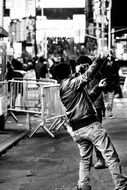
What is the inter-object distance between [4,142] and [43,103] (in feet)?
6.85

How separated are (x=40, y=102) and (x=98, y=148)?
842 cm

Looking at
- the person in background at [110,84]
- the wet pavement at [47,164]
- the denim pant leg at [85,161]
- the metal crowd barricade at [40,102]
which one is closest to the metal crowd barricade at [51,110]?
the metal crowd barricade at [40,102]

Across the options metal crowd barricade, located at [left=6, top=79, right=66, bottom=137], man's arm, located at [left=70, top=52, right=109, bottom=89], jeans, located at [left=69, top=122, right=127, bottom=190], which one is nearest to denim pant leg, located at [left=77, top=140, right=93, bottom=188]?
jeans, located at [left=69, top=122, right=127, bottom=190]

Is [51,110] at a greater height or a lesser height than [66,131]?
greater

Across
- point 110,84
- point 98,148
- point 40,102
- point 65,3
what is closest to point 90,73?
point 98,148

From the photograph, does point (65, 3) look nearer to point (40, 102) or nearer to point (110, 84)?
point (110, 84)

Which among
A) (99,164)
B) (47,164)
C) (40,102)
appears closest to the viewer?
(99,164)

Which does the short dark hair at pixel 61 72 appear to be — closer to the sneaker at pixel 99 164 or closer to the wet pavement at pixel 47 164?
the wet pavement at pixel 47 164

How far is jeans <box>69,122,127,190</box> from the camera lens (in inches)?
289

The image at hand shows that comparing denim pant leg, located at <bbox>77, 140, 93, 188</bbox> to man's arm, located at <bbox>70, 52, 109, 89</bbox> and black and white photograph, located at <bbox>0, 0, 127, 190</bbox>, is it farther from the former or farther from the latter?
man's arm, located at <bbox>70, 52, 109, 89</bbox>

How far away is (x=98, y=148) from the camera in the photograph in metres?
7.52

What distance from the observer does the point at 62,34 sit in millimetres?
94750

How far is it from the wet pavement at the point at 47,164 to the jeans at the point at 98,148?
0.63 meters

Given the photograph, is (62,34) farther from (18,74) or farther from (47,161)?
(47,161)
